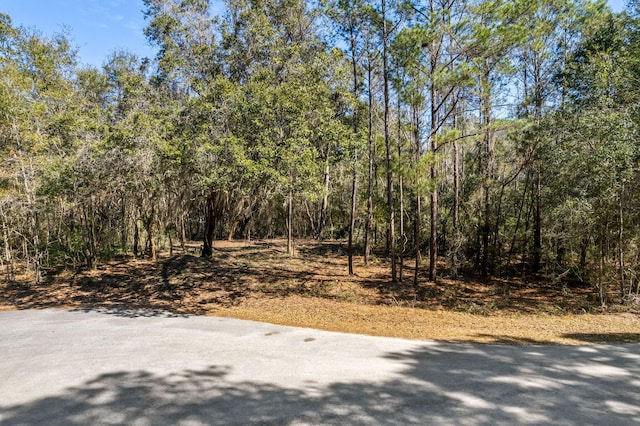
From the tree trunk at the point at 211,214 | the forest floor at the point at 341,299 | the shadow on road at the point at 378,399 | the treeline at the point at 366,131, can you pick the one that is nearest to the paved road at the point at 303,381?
the shadow on road at the point at 378,399

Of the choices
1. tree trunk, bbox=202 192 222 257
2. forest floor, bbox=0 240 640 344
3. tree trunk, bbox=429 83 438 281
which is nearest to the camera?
forest floor, bbox=0 240 640 344

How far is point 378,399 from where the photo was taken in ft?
13.1

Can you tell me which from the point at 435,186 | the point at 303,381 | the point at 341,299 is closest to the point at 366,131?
the point at 435,186

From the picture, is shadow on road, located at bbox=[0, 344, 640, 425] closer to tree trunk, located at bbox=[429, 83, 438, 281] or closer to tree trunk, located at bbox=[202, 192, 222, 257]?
tree trunk, located at bbox=[429, 83, 438, 281]

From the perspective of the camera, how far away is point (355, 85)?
1402 centimetres

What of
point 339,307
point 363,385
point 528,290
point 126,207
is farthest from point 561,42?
point 126,207

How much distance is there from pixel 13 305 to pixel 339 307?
10.4 m

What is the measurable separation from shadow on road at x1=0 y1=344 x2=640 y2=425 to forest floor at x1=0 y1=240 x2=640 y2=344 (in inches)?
89.7

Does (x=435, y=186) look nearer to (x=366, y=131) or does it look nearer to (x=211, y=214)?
(x=366, y=131)

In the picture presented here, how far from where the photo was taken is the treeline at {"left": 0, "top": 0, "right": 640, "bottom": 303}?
9.08 m

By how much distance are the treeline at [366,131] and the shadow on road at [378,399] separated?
558 cm

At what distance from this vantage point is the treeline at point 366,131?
9.08 metres

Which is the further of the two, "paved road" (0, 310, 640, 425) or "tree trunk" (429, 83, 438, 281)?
"tree trunk" (429, 83, 438, 281)

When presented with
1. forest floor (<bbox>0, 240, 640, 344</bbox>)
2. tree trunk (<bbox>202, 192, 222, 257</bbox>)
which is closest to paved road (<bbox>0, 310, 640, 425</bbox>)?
forest floor (<bbox>0, 240, 640, 344</bbox>)
